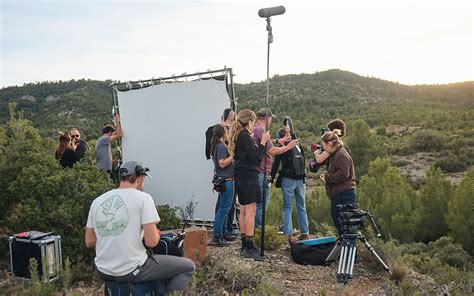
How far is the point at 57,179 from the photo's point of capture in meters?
5.84

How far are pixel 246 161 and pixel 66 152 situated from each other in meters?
3.46

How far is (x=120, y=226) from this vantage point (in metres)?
3.24

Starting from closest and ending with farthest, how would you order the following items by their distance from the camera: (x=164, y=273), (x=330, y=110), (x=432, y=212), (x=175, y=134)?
1. (x=164, y=273)
2. (x=175, y=134)
3. (x=432, y=212)
4. (x=330, y=110)

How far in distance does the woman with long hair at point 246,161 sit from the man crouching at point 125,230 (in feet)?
6.73

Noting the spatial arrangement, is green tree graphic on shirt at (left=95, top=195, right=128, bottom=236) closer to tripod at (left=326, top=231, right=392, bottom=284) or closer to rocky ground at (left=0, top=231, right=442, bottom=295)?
rocky ground at (left=0, top=231, right=442, bottom=295)

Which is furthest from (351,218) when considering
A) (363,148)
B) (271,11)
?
(363,148)

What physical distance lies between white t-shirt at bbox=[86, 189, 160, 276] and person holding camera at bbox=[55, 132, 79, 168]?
420 cm

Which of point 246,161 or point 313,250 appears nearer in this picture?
point 246,161

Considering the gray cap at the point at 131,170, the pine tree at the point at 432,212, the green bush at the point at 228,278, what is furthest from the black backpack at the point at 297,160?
the pine tree at the point at 432,212

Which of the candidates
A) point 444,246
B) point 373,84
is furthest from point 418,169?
point 373,84

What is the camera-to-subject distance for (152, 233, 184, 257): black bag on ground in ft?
Answer: 12.8

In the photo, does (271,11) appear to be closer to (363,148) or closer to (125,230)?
(125,230)

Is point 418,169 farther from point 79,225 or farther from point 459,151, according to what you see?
point 79,225

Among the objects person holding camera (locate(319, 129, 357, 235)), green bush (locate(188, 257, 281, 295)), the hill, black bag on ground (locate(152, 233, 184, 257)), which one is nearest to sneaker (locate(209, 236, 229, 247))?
green bush (locate(188, 257, 281, 295))
